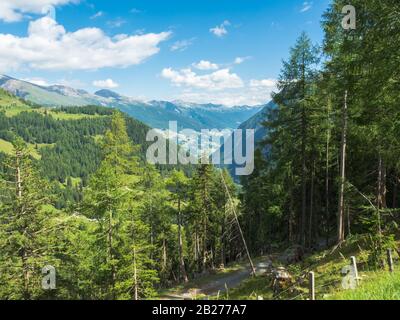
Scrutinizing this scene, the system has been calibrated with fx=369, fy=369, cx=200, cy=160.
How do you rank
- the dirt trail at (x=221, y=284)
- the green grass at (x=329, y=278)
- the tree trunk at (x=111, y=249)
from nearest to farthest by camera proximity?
the green grass at (x=329, y=278) → the tree trunk at (x=111, y=249) → the dirt trail at (x=221, y=284)

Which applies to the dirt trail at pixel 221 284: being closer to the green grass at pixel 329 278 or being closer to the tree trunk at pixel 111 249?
the green grass at pixel 329 278

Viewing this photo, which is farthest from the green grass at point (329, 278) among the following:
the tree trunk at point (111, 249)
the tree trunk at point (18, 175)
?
the tree trunk at point (18, 175)

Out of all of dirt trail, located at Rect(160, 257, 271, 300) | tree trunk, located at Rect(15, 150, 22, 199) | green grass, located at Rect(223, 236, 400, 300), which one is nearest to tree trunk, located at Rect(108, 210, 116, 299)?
tree trunk, located at Rect(15, 150, 22, 199)

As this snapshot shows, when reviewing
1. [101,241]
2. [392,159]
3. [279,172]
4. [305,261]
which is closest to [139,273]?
[101,241]

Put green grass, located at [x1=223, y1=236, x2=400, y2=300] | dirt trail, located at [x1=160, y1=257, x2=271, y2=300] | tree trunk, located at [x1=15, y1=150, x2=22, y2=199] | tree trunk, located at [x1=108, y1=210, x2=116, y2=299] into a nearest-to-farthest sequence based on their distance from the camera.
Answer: green grass, located at [x1=223, y1=236, x2=400, y2=300]
tree trunk, located at [x1=15, y1=150, x2=22, y2=199]
tree trunk, located at [x1=108, y1=210, x2=116, y2=299]
dirt trail, located at [x1=160, y1=257, x2=271, y2=300]

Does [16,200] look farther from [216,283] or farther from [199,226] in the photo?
[199,226]

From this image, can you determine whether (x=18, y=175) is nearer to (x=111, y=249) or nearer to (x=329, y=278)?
(x=111, y=249)

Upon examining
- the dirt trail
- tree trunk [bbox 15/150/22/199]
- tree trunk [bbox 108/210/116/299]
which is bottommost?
the dirt trail

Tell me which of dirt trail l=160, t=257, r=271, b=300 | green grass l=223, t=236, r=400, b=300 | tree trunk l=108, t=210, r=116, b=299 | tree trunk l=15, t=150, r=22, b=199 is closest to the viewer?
green grass l=223, t=236, r=400, b=300

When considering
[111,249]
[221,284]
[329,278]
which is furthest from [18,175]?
[221,284]

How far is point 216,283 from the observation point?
37.1 meters

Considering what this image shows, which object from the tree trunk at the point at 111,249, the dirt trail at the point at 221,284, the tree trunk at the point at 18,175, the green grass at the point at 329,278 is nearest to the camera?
the green grass at the point at 329,278

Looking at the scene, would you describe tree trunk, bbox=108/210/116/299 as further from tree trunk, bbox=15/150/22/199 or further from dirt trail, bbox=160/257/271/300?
dirt trail, bbox=160/257/271/300

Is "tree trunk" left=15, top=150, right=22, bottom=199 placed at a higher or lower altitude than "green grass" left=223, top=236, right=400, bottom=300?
higher
